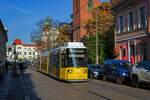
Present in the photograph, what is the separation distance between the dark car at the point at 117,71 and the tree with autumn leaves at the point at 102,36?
18.4 m

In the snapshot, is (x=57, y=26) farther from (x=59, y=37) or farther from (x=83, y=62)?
(x=83, y=62)

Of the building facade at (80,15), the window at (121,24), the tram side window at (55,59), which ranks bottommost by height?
the tram side window at (55,59)

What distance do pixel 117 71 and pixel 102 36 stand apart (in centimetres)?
3106

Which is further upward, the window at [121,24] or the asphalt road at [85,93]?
the window at [121,24]

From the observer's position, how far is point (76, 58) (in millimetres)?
30531

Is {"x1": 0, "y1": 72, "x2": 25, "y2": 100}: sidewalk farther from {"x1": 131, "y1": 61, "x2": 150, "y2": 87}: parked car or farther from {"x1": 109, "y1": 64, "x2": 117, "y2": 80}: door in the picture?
{"x1": 109, "y1": 64, "x2": 117, "y2": 80}: door

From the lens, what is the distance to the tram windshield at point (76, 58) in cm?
3037

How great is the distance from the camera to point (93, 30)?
6700 cm

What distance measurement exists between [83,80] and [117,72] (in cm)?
264

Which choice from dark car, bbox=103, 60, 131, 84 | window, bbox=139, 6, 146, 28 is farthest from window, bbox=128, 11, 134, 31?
dark car, bbox=103, 60, 131, 84

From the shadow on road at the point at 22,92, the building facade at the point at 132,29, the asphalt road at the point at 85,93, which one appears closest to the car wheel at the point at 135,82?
the asphalt road at the point at 85,93

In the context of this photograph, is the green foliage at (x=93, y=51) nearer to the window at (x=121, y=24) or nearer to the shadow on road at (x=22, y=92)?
the window at (x=121, y=24)

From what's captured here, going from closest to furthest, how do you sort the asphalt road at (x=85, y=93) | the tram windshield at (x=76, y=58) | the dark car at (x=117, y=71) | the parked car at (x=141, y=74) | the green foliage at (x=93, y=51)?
the asphalt road at (x=85, y=93) → the parked car at (x=141, y=74) → the dark car at (x=117, y=71) → the tram windshield at (x=76, y=58) → the green foliage at (x=93, y=51)

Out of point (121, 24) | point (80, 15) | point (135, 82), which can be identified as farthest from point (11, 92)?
A: point (80, 15)
